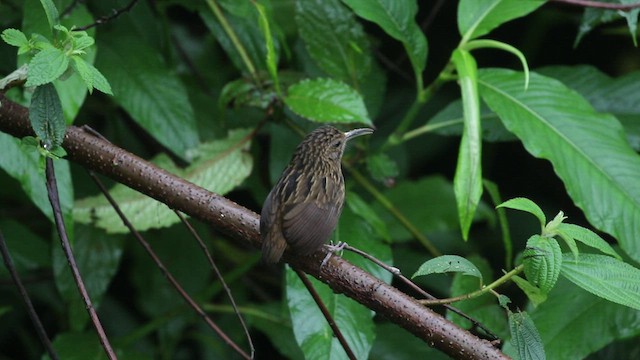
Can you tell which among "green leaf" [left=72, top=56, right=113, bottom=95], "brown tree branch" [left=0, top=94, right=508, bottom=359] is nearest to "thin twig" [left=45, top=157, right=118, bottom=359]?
"brown tree branch" [left=0, top=94, right=508, bottom=359]

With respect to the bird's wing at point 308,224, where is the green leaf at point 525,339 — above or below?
below

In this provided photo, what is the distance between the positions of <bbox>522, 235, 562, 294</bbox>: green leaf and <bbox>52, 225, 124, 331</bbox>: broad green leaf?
2.15 meters

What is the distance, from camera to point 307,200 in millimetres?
2961

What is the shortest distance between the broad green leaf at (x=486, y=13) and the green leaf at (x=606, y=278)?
4.70 ft

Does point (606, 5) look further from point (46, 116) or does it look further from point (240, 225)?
point (46, 116)

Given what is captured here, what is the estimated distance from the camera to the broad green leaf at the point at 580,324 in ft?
10.8

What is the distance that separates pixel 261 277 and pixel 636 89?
2228 mm

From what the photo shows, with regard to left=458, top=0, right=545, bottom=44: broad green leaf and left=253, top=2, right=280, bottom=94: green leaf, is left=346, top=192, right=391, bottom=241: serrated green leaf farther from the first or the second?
left=458, top=0, right=545, bottom=44: broad green leaf

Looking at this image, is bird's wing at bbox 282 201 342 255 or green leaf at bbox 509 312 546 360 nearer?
green leaf at bbox 509 312 546 360

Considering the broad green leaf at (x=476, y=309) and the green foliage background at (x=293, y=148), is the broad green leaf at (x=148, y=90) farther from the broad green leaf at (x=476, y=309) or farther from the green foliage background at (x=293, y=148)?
the broad green leaf at (x=476, y=309)

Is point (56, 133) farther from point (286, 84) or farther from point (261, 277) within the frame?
point (261, 277)

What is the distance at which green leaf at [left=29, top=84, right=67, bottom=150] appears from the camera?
242 centimetres

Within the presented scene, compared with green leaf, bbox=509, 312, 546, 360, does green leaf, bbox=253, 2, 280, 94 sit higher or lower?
higher

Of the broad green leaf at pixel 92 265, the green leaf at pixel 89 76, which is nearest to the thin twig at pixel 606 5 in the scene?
the green leaf at pixel 89 76
